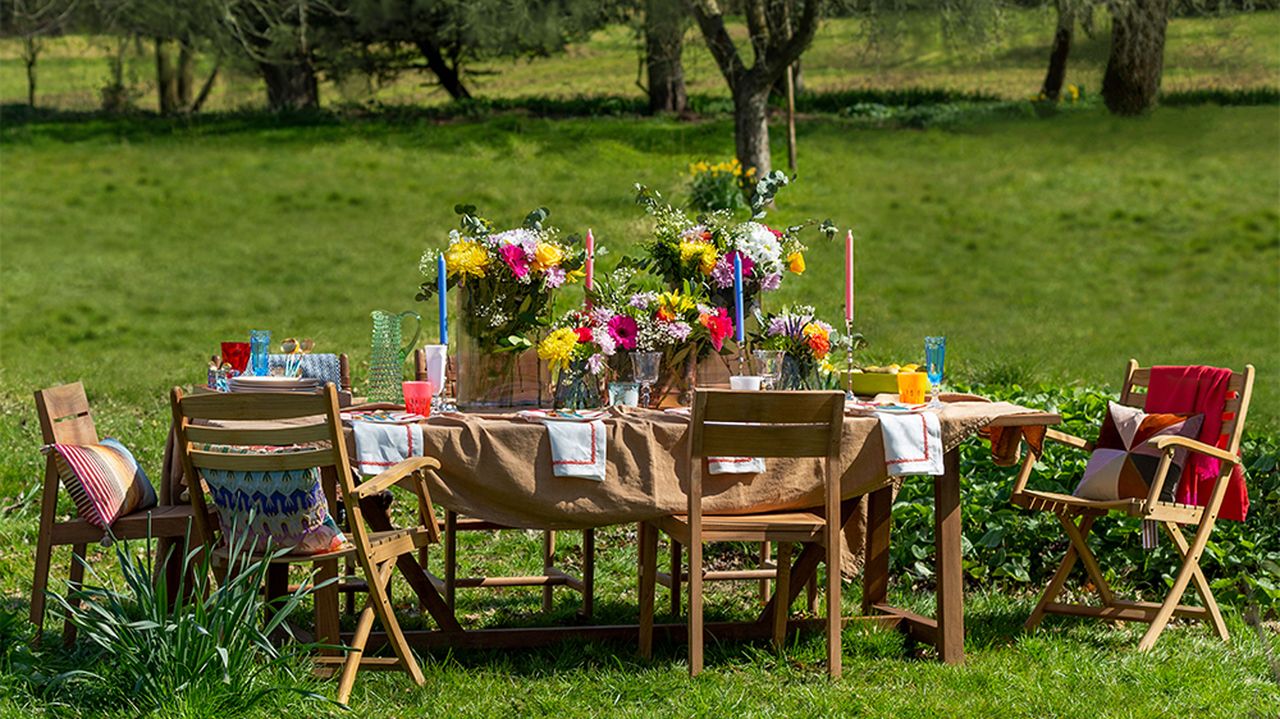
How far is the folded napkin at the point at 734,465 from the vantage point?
14.3 feet

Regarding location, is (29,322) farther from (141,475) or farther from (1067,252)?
(1067,252)

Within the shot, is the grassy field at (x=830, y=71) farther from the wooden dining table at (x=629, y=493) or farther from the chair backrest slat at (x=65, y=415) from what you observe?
the chair backrest slat at (x=65, y=415)

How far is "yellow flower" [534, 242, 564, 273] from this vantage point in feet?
14.9

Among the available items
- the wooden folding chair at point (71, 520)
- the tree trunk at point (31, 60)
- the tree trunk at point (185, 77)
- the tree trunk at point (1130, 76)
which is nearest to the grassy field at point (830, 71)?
the tree trunk at point (185, 77)

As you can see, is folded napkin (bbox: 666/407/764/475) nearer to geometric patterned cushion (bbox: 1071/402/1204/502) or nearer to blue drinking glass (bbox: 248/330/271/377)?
geometric patterned cushion (bbox: 1071/402/1204/502)

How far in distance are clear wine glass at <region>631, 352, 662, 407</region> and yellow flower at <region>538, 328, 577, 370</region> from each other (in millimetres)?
221

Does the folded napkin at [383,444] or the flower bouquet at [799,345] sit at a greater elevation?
the flower bouquet at [799,345]

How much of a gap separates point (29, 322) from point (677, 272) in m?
10.0

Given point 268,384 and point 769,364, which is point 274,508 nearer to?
point 268,384

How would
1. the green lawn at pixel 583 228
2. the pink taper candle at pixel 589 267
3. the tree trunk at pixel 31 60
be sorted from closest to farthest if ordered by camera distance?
the pink taper candle at pixel 589 267 < the green lawn at pixel 583 228 < the tree trunk at pixel 31 60

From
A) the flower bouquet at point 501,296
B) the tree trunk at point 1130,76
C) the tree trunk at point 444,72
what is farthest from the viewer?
the tree trunk at point 444,72

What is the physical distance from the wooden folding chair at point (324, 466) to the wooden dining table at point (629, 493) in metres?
0.11

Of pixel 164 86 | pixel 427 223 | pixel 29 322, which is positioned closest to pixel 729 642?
pixel 29 322

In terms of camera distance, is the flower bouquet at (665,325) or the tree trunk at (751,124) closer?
the flower bouquet at (665,325)
